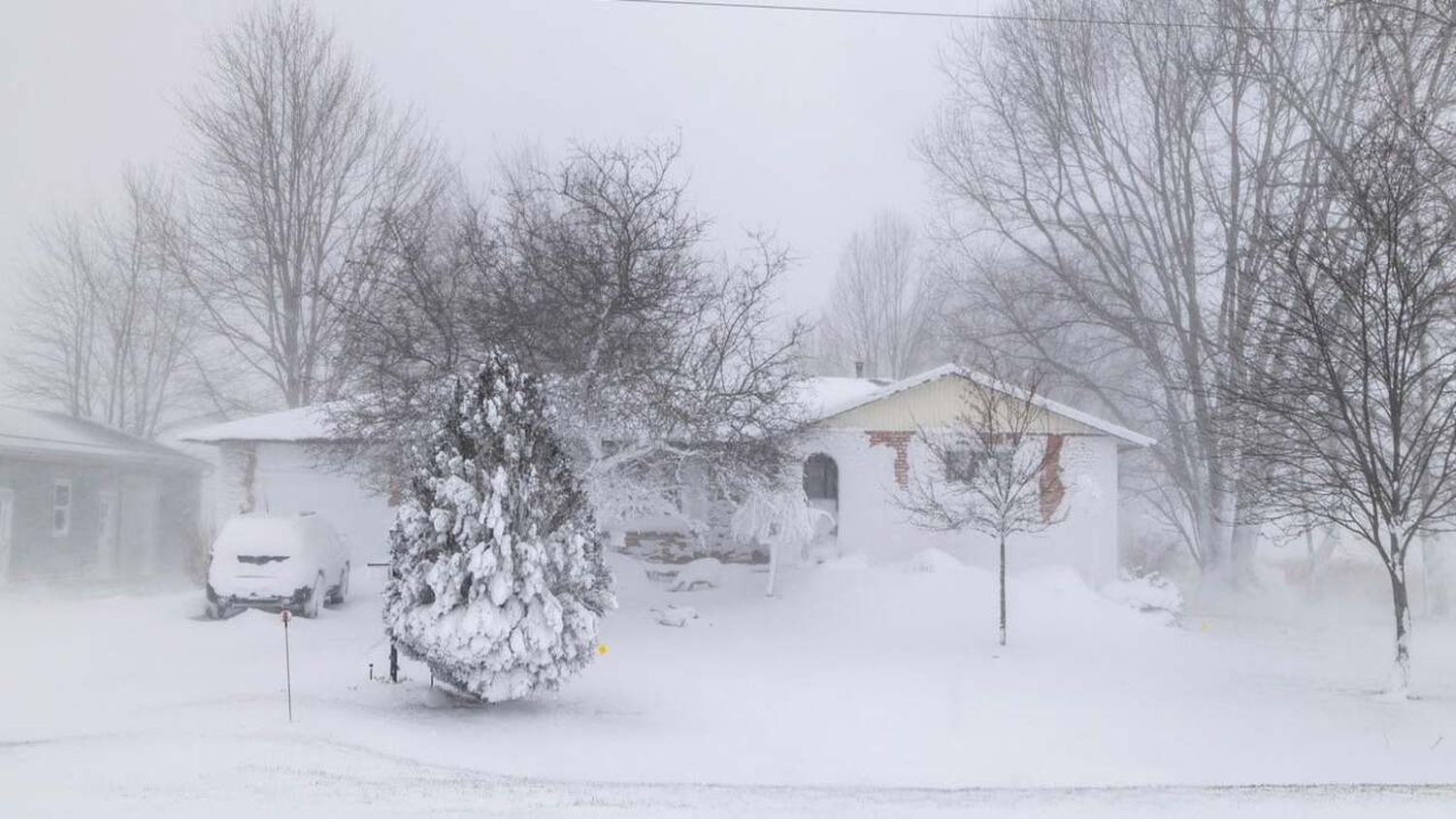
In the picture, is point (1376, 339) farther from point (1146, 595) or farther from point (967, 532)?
point (967, 532)

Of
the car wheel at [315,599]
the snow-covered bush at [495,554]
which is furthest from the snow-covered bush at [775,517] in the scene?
the snow-covered bush at [495,554]

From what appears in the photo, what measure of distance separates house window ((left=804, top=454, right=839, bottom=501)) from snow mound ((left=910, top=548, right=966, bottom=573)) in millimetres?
2265

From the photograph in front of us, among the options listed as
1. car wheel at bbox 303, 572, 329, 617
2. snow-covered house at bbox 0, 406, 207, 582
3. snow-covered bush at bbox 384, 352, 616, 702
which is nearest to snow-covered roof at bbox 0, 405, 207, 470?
snow-covered house at bbox 0, 406, 207, 582

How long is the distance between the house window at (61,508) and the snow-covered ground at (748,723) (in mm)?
9631

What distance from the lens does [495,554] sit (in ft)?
36.9

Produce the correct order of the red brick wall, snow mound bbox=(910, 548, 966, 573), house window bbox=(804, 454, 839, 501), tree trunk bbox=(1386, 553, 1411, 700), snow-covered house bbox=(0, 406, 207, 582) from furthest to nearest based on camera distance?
snow-covered house bbox=(0, 406, 207, 582) < house window bbox=(804, 454, 839, 501) < the red brick wall < snow mound bbox=(910, 548, 966, 573) < tree trunk bbox=(1386, 553, 1411, 700)

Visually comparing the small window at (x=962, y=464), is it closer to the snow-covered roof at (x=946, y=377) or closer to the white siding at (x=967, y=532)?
the white siding at (x=967, y=532)

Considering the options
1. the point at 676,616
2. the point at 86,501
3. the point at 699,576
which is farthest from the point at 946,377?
the point at 86,501

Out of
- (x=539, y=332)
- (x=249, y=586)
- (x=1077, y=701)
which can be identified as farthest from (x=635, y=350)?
(x=1077, y=701)

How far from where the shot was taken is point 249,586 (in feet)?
56.3

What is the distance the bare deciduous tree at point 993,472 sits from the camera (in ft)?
57.5

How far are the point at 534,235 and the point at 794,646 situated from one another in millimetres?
7412

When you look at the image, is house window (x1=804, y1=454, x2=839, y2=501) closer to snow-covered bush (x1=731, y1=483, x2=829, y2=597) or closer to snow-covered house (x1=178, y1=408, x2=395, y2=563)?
snow-covered bush (x1=731, y1=483, x2=829, y2=597)

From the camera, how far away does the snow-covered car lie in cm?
1717
